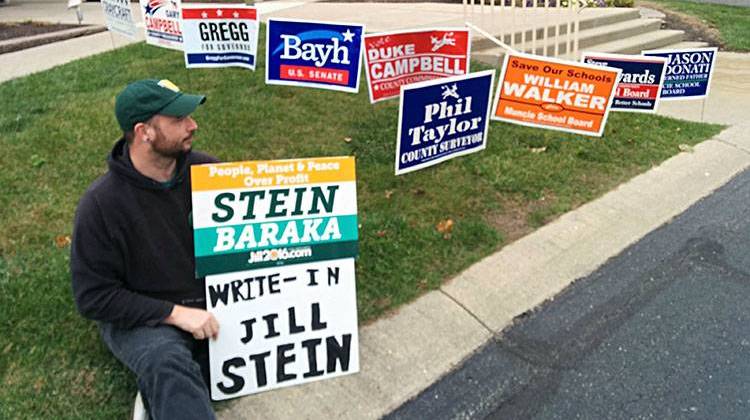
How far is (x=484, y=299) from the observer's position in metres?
3.65

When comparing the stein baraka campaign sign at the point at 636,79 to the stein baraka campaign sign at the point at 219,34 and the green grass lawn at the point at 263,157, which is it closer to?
the green grass lawn at the point at 263,157

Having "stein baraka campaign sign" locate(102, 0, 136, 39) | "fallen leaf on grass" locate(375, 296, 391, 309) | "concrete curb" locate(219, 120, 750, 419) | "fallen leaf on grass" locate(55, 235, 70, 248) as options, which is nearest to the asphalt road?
"concrete curb" locate(219, 120, 750, 419)

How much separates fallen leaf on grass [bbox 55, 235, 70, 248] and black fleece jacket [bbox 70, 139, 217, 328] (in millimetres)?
1690

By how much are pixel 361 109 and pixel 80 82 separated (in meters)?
3.58

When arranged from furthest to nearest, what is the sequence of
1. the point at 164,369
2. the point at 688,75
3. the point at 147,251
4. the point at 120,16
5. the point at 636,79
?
the point at 120,16 → the point at 688,75 → the point at 636,79 → the point at 147,251 → the point at 164,369

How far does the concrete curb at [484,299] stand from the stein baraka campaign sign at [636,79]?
0.78 metres

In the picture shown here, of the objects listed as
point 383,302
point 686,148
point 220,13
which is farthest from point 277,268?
point 686,148

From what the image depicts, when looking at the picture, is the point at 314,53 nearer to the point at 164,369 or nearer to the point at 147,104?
the point at 147,104

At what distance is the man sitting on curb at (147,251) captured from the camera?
2.51m

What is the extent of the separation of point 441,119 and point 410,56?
36.9 inches

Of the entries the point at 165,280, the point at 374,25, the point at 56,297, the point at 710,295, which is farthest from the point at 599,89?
the point at 374,25

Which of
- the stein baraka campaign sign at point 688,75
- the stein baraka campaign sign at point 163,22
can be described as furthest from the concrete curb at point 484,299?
the stein baraka campaign sign at point 163,22

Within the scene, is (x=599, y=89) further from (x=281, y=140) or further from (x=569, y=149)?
(x=281, y=140)

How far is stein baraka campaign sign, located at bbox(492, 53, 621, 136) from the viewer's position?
521 centimetres
